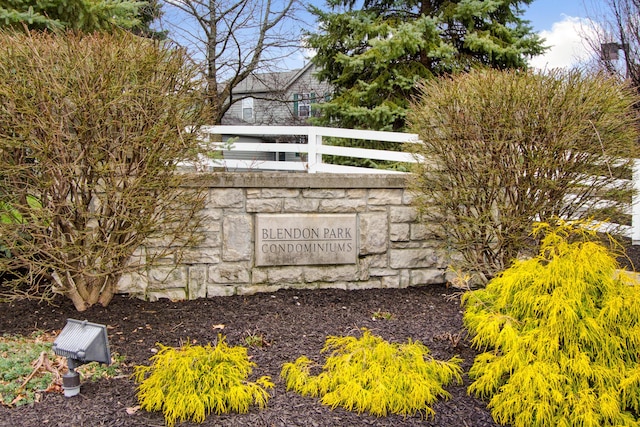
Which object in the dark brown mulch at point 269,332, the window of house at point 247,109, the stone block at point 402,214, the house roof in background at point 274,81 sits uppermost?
the house roof in background at point 274,81

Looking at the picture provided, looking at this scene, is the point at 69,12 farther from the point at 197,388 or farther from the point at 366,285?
the point at 197,388

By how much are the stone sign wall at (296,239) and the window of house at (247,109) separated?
16.3 meters

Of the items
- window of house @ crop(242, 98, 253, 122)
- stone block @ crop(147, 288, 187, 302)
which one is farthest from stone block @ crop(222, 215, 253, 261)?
window of house @ crop(242, 98, 253, 122)

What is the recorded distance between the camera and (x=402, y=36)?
32.7 ft

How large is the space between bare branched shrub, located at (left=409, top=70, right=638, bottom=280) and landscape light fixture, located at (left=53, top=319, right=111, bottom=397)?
10.0 ft

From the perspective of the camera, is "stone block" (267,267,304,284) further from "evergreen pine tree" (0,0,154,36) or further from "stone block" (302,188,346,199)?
"evergreen pine tree" (0,0,154,36)

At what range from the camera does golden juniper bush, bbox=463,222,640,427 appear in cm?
253

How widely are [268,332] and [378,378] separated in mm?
1254

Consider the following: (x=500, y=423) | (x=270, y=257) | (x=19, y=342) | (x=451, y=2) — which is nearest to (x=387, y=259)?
(x=270, y=257)

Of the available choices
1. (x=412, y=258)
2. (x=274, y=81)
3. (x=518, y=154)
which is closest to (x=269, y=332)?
(x=412, y=258)

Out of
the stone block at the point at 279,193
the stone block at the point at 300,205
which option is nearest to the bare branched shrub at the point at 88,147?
the stone block at the point at 279,193

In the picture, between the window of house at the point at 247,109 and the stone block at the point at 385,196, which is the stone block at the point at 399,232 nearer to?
the stone block at the point at 385,196

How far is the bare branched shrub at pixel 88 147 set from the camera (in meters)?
3.71

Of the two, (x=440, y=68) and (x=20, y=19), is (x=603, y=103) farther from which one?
(x=440, y=68)
